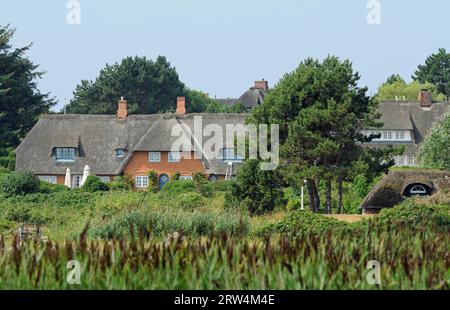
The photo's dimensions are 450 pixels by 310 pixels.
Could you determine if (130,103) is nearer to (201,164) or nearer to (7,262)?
(201,164)

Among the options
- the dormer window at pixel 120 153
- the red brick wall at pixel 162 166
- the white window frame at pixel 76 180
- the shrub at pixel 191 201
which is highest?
the dormer window at pixel 120 153

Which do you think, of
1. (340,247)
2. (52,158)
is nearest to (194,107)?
(52,158)

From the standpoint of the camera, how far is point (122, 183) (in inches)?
2665

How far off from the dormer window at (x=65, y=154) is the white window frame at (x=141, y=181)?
18.0 ft

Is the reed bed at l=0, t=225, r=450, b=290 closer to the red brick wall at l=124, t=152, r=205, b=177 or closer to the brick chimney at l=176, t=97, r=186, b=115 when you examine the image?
the red brick wall at l=124, t=152, r=205, b=177

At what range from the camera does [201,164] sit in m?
72.8

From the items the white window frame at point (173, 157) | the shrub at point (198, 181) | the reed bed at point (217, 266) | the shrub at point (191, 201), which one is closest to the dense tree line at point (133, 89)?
the white window frame at point (173, 157)

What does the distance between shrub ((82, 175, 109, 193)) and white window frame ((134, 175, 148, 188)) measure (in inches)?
368

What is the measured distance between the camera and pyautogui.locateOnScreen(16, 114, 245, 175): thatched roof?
7550cm

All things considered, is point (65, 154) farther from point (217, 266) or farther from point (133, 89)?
point (217, 266)

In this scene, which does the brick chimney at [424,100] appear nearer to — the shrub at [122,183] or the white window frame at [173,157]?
the white window frame at [173,157]

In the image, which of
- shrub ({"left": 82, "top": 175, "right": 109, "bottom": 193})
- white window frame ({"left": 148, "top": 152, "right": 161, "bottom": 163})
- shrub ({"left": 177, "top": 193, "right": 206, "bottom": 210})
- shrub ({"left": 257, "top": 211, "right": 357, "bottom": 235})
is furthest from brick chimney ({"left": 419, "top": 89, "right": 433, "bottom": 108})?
shrub ({"left": 257, "top": 211, "right": 357, "bottom": 235})

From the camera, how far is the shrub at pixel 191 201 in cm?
4694
